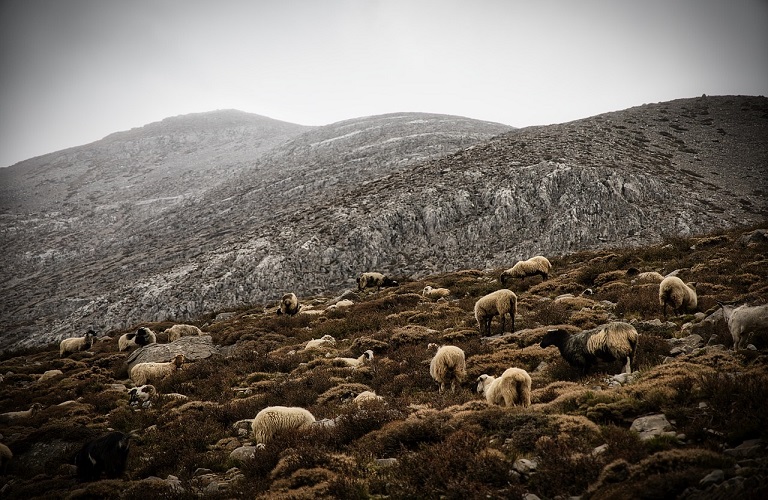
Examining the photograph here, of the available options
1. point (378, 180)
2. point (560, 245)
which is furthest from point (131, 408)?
point (378, 180)

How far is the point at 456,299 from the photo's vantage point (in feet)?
75.5

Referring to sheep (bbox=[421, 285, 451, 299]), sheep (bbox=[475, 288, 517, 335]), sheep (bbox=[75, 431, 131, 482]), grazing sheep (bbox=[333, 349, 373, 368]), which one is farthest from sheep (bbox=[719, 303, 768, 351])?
sheep (bbox=[421, 285, 451, 299])

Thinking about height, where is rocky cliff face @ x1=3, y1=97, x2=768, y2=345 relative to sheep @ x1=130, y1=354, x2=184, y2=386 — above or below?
above

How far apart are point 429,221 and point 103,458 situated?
33397 millimetres

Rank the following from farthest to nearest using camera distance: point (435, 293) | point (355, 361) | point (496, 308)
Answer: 1. point (435, 293)
2. point (496, 308)
3. point (355, 361)

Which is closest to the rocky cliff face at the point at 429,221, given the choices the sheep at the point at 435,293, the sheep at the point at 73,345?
the sheep at the point at 73,345

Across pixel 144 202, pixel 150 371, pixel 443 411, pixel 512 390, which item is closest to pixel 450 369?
pixel 512 390

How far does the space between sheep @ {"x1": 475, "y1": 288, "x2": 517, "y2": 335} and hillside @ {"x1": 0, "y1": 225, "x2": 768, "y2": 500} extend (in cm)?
75

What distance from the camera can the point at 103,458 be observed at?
8492 millimetres

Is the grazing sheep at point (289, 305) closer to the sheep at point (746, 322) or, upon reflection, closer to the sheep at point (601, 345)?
the sheep at point (601, 345)

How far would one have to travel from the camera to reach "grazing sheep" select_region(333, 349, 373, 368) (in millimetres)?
14477

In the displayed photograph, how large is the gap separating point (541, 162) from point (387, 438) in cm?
4127

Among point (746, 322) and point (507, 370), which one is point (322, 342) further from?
point (746, 322)

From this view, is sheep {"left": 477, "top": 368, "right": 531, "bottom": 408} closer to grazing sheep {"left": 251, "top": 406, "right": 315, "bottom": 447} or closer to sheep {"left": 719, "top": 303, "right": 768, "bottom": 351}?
grazing sheep {"left": 251, "top": 406, "right": 315, "bottom": 447}
